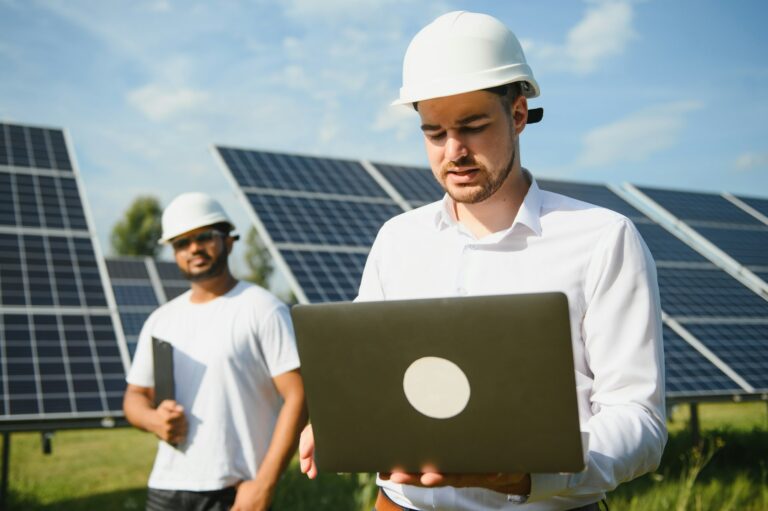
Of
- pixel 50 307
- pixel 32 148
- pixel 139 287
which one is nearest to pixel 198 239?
pixel 50 307

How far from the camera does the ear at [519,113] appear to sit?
2238 mm

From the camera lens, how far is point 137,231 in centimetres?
4725

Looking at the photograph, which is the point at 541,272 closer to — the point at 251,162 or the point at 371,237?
the point at 371,237

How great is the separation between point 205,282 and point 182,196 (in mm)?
705

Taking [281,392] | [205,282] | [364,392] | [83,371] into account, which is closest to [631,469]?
[364,392]

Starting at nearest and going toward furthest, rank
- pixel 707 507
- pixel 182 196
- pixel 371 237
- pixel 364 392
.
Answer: pixel 364 392 → pixel 182 196 → pixel 707 507 → pixel 371 237

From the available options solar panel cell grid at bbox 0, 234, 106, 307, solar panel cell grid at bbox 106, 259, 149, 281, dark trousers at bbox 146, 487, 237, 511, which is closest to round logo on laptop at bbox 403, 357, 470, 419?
dark trousers at bbox 146, 487, 237, 511

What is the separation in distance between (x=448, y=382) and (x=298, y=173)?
992 centimetres

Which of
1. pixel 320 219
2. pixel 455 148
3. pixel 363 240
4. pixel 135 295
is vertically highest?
pixel 135 295

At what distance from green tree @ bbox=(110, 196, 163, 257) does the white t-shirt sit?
4425cm

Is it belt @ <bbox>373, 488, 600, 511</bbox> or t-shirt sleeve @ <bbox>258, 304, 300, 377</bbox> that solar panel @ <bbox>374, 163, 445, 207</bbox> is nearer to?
t-shirt sleeve @ <bbox>258, 304, 300, 377</bbox>

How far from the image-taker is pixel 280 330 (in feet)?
14.5

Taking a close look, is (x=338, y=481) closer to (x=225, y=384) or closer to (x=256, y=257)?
(x=225, y=384)

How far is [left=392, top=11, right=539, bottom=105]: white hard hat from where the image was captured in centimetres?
211
